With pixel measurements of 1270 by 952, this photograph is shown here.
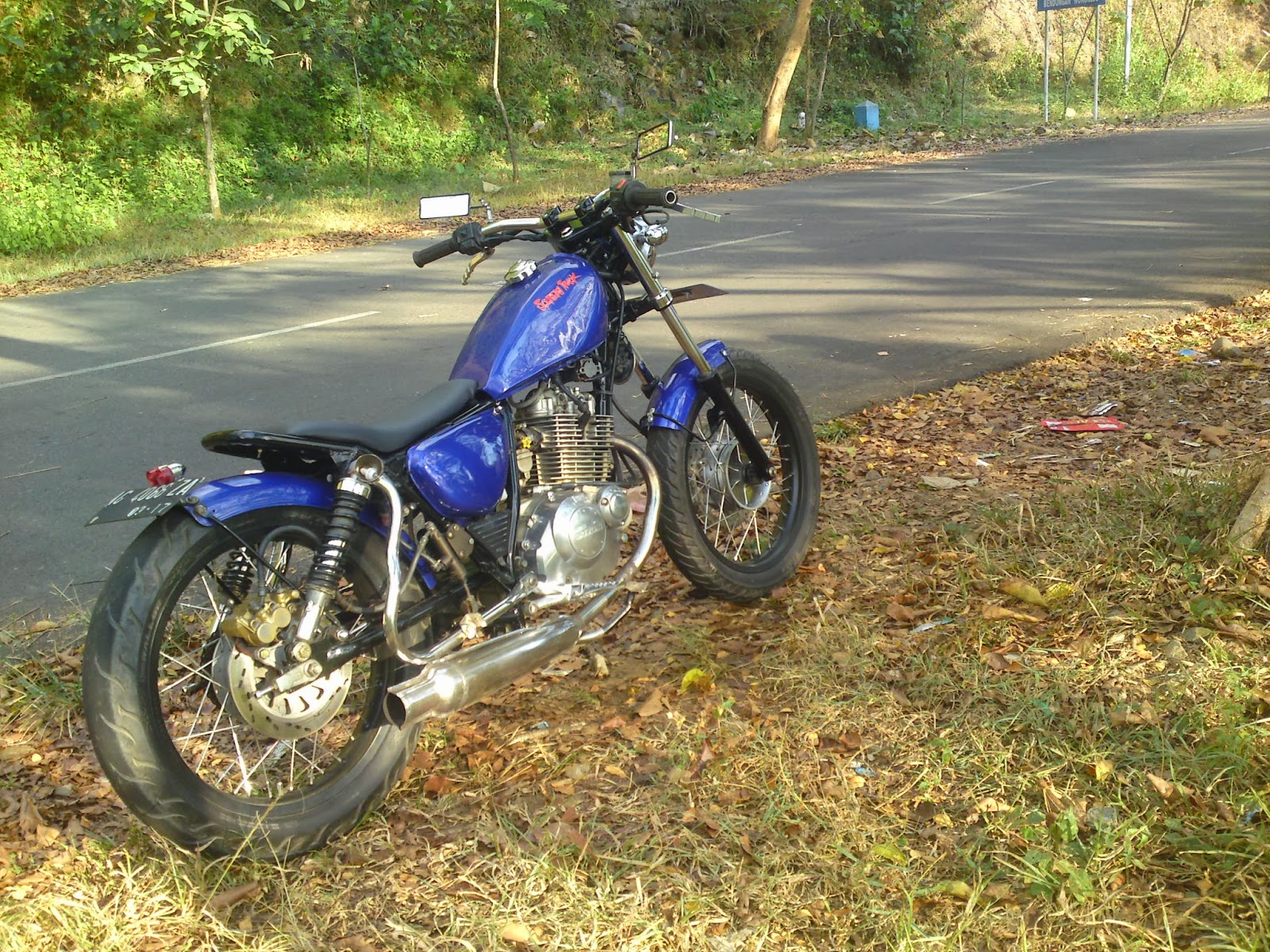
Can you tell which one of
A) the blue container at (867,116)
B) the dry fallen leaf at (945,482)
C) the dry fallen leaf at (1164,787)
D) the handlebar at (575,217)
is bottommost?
the dry fallen leaf at (1164,787)

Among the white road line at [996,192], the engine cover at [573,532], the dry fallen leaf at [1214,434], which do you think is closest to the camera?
the engine cover at [573,532]

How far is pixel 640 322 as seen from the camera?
343 inches

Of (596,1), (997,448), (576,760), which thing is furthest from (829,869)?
(596,1)

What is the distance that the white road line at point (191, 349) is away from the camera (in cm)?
795

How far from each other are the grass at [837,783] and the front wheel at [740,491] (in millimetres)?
145

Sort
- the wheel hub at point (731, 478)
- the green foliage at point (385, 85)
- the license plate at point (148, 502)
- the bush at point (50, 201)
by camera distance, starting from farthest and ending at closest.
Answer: the green foliage at point (385, 85)
the bush at point (50, 201)
the wheel hub at point (731, 478)
the license plate at point (148, 502)

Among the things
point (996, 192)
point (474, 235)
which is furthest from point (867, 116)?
point (474, 235)

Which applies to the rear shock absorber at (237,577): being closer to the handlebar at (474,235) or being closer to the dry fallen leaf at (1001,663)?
the handlebar at (474,235)

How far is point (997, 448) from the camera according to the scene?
5586 millimetres

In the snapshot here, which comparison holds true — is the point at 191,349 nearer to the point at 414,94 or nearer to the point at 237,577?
the point at 237,577

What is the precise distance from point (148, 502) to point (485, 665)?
933 mm

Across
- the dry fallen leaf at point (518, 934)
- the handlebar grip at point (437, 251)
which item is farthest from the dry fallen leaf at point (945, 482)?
the dry fallen leaf at point (518, 934)

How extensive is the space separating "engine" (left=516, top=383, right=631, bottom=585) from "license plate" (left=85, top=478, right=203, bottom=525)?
3.27 ft

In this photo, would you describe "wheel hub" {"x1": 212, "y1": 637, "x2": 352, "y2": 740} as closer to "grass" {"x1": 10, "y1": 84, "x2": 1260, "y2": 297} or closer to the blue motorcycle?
the blue motorcycle
